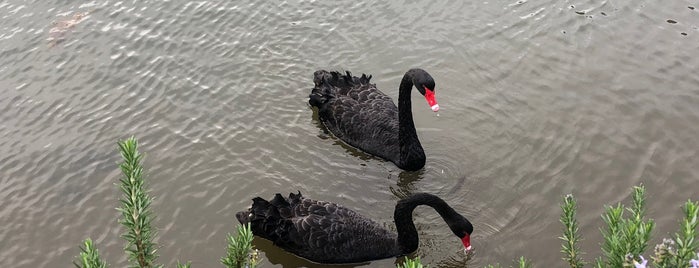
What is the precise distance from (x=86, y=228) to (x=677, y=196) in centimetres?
666

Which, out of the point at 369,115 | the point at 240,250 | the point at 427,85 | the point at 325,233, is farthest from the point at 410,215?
the point at 240,250

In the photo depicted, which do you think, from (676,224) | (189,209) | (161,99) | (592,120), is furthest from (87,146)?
(676,224)

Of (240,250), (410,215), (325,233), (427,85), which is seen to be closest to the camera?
(240,250)

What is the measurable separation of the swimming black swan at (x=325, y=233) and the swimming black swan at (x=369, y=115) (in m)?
1.38

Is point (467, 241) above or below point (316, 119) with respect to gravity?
below

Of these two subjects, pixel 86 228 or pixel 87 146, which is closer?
pixel 86 228

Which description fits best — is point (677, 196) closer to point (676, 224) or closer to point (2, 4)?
point (676, 224)

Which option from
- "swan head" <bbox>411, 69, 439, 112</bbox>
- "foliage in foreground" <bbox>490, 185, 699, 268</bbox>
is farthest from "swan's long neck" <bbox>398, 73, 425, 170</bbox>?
"foliage in foreground" <bbox>490, 185, 699, 268</bbox>

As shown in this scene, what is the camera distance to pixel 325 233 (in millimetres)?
7516

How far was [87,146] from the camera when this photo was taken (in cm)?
925

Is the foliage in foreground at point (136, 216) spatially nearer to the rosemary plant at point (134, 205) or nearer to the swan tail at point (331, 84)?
the rosemary plant at point (134, 205)

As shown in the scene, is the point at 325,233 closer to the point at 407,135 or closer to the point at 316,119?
the point at 407,135

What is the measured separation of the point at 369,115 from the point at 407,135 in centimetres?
93

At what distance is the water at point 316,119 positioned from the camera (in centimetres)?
802
